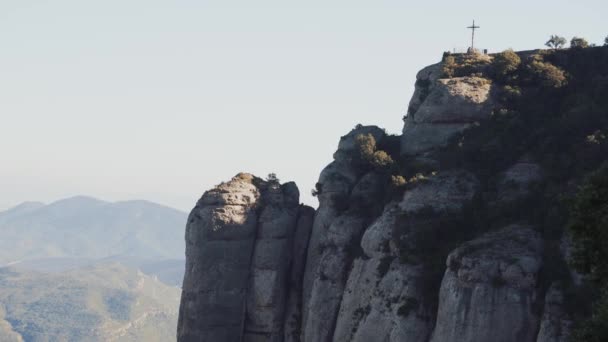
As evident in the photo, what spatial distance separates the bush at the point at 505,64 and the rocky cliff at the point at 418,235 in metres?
0.43

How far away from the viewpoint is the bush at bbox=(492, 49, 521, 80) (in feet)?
336

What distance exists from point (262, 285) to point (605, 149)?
120 ft

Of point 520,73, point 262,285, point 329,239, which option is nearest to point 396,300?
point 329,239

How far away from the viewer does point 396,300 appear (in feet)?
277

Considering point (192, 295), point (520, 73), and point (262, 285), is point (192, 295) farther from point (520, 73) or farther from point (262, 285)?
point (520, 73)

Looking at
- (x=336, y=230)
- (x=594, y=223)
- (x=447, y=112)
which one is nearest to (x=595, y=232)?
(x=594, y=223)

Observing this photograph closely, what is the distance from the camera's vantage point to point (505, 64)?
103 metres

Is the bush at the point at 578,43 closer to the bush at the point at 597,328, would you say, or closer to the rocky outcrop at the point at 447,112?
the rocky outcrop at the point at 447,112

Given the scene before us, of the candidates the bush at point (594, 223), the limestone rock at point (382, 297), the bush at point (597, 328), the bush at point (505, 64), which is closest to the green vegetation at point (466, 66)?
the bush at point (505, 64)

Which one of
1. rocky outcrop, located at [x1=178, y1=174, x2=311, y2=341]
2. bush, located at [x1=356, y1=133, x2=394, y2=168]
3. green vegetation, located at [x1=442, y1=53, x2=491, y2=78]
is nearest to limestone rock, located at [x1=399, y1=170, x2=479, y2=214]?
bush, located at [x1=356, y1=133, x2=394, y2=168]

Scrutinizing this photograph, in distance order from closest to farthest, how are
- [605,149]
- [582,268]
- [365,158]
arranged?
1. [582,268]
2. [605,149]
3. [365,158]

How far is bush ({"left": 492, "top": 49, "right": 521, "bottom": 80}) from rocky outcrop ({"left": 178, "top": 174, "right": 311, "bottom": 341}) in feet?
84.2

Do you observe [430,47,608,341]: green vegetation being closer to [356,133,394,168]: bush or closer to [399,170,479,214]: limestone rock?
[399,170,479,214]: limestone rock

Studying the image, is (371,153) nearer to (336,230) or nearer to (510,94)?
(336,230)
